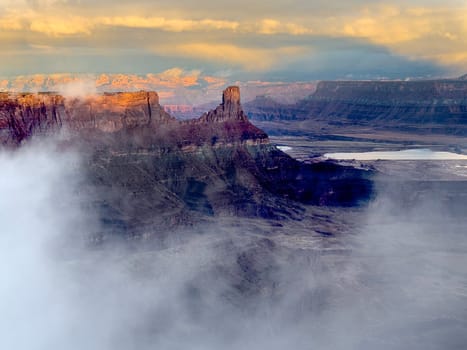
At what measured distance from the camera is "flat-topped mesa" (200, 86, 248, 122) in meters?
142

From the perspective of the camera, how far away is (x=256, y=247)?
108625 millimetres

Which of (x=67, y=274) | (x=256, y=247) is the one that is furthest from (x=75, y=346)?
(x=256, y=247)

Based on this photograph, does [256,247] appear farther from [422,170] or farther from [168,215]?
[422,170]

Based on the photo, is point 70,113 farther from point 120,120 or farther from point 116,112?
point 120,120

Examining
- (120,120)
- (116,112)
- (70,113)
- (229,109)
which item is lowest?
(120,120)

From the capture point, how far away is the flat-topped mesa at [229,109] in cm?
14162

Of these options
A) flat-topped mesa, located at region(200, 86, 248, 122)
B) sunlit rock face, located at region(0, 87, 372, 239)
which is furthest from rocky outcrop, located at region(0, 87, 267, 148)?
sunlit rock face, located at region(0, 87, 372, 239)

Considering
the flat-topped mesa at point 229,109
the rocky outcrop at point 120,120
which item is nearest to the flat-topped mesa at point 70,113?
the rocky outcrop at point 120,120

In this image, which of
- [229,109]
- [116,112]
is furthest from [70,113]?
[229,109]

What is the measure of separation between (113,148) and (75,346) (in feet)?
154

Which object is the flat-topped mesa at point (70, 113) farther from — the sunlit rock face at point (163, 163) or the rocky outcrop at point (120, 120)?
the sunlit rock face at point (163, 163)

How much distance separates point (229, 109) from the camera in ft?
472

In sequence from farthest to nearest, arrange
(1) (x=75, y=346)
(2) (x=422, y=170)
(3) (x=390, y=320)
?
(2) (x=422, y=170)
(3) (x=390, y=320)
(1) (x=75, y=346)

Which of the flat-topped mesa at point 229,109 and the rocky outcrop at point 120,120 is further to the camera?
the flat-topped mesa at point 229,109
